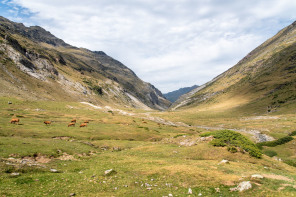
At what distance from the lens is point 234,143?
108ft

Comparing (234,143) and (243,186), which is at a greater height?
(234,143)

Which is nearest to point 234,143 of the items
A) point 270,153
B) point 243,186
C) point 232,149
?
point 232,149

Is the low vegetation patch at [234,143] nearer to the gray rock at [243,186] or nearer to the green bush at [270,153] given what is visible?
the gray rock at [243,186]

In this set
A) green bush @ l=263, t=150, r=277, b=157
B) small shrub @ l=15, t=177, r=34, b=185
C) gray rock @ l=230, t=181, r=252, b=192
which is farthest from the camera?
green bush @ l=263, t=150, r=277, b=157

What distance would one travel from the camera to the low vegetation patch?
31.0 m

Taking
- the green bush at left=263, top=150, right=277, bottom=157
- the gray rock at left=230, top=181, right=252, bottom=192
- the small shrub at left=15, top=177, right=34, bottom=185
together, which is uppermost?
the small shrub at left=15, top=177, right=34, bottom=185

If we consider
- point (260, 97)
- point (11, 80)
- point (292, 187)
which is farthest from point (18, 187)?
point (260, 97)

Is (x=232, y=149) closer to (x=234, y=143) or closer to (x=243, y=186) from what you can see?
(x=234, y=143)

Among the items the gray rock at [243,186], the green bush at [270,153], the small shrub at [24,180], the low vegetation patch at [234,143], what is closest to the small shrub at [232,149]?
the low vegetation patch at [234,143]

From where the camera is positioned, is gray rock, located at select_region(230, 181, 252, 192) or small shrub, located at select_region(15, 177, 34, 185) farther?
small shrub, located at select_region(15, 177, 34, 185)

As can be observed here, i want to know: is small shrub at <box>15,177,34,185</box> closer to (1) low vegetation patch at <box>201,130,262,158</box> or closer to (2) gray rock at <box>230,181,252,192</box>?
(2) gray rock at <box>230,181,252,192</box>

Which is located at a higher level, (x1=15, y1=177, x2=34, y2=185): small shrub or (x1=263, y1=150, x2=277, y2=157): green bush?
(x1=15, y1=177, x2=34, y2=185): small shrub

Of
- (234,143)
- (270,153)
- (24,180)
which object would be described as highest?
(234,143)

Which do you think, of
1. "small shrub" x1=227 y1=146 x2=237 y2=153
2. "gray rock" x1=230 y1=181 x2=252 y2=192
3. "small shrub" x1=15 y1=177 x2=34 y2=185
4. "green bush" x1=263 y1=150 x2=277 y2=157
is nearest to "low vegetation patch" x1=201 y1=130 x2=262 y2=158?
"small shrub" x1=227 y1=146 x2=237 y2=153
